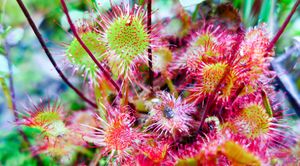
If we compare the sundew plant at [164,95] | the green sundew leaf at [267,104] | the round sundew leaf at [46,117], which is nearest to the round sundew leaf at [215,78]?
the sundew plant at [164,95]

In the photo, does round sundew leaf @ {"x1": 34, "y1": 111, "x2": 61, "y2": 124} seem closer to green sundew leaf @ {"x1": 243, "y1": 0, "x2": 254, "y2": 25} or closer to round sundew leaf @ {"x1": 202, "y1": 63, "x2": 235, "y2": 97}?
round sundew leaf @ {"x1": 202, "y1": 63, "x2": 235, "y2": 97}

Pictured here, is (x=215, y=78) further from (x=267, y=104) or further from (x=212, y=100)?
(x=267, y=104)

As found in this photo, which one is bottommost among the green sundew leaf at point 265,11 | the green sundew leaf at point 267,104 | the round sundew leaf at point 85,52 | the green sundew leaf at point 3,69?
the green sundew leaf at point 267,104

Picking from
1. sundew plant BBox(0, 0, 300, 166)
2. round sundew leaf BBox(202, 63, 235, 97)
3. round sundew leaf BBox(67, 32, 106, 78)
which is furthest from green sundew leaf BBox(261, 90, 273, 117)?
round sundew leaf BBox(67, 32, 106, 78)

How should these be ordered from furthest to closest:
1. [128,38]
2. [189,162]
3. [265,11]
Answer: [265,11]
[128,38]
[189,162]

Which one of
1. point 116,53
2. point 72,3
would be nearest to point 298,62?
point 116,53

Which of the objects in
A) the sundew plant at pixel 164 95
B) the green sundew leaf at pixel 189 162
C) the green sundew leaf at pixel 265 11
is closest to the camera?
the green sundew leaf at pixel 189 162

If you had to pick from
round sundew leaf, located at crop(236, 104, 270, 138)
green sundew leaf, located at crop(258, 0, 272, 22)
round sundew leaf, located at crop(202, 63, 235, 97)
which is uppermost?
green sundew leaf, located at crop(258, 0, 272, 22)

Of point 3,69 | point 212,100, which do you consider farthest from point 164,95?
point 3,69

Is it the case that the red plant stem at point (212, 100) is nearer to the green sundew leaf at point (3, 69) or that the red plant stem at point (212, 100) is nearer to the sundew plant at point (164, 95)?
the sundew plant at point (164, 95)
